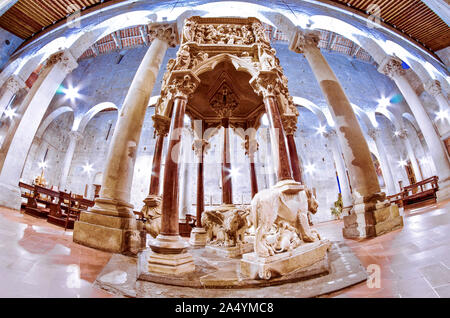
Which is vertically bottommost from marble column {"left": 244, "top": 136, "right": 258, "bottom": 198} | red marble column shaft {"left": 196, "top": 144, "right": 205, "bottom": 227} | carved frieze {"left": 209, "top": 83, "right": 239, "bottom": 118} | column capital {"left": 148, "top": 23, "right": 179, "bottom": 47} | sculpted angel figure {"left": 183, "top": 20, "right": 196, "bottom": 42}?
red marble column shaft {"left": 196, "top": 144, "right": 205, "bottom": 227}

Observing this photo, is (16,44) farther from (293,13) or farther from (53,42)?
(293,13)

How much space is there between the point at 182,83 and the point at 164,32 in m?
4.00

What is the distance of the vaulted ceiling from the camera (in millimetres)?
7441

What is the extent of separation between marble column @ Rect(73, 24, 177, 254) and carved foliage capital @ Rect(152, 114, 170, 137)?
433mm

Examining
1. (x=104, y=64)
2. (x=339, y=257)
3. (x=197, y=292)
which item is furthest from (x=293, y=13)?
(x=104, y=64)

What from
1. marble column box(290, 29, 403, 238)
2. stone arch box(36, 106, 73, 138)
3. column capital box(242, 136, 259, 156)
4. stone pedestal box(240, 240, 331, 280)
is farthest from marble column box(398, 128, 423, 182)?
stone arch box(36, 106, 73, 138)

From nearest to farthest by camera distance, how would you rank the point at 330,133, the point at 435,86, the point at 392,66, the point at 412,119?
the point at 392,66 < the point at 435,86 < the point at 330,133 < the point at 412,119

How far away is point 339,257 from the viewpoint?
99.3 inches

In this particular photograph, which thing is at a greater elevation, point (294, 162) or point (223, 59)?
point (223, 59)

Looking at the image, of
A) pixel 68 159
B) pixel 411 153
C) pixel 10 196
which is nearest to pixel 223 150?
pixel 10 196

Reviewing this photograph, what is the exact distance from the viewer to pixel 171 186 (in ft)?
8.76

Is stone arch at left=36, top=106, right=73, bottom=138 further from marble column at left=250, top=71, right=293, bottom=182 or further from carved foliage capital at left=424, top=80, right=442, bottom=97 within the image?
carved foliage capital at left=424, top=80, right=442, bottom=97

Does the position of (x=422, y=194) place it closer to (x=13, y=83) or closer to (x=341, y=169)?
(x=341, y=169)
